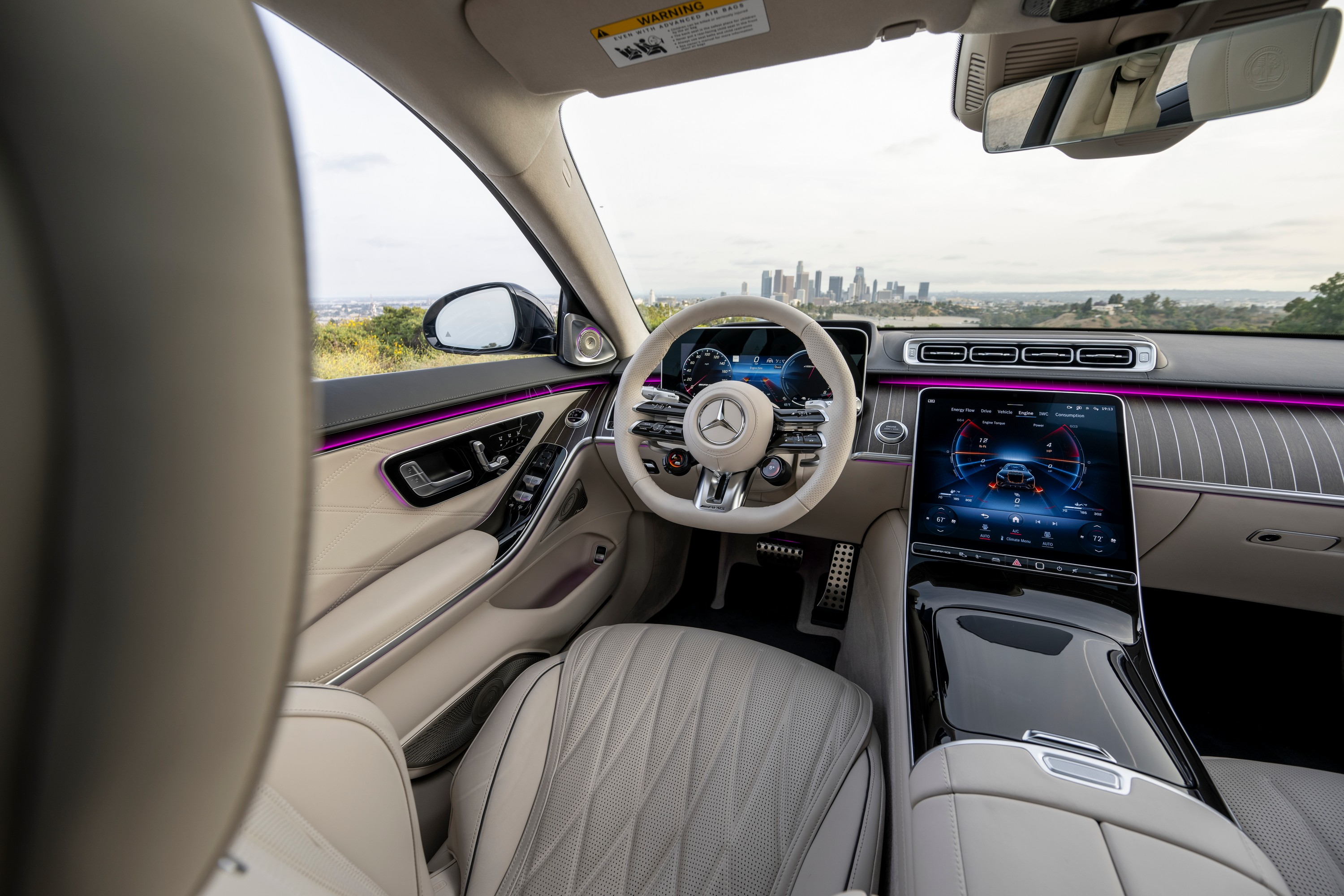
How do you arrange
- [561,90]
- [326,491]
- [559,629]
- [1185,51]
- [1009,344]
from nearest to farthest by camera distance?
[1185,51]
[326,491]
[561,90]
[1009,344]
[559,629]

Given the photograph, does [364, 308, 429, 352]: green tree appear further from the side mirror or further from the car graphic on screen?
the car graphic on screen

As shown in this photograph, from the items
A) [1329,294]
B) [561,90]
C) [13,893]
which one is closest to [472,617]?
[561,90]

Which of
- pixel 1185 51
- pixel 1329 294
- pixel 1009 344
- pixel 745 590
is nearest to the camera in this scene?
pixel 1185 51

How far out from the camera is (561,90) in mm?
1358

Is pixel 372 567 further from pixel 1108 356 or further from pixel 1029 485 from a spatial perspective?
pixel 1108 356

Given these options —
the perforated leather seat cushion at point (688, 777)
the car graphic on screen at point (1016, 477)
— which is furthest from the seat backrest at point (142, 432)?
the car graphic on screen at point (1016, 477)

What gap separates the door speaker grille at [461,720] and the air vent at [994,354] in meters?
1.59

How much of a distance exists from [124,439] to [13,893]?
0.12 m

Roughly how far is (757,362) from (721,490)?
19.9 inches

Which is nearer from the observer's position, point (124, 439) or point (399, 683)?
point (124, 439)

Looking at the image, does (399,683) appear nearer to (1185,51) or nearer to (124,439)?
(124,439)

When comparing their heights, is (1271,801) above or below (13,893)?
below

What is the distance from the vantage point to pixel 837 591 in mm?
2250

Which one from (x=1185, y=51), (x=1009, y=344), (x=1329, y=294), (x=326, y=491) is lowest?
(x=326, y=491)
